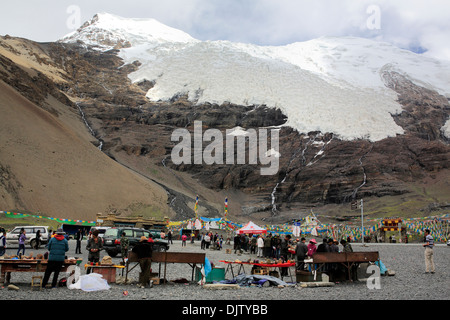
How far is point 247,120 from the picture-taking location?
341 feet

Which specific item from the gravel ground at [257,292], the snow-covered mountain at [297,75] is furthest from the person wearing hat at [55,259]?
A: the snow-covered mountain at [297,75]

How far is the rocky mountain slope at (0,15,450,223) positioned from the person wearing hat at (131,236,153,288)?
32.8 metres

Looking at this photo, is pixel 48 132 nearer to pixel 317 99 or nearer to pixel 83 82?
pixel 83 82

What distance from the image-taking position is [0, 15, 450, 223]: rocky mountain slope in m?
75.1

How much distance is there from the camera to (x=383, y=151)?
90.0 meters

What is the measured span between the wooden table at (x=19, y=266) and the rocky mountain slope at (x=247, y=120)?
31624 mm

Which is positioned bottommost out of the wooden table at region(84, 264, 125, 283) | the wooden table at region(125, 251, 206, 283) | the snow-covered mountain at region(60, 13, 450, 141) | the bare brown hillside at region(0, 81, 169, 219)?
the wooden table at region(84, 264, 125, 283)

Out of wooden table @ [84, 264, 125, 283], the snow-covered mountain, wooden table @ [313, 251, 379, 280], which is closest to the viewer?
wooden table @ [84, 264, 125, 283]

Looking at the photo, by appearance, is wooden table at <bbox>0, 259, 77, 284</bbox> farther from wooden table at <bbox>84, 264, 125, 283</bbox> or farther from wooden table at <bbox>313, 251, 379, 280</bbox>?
wooden table at <bbox>313, 251, 379, 280</bbox>

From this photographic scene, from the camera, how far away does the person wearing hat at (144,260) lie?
1282 cm

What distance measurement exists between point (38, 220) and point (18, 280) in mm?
29258

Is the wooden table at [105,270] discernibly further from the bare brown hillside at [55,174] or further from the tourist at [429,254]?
the bare brown hillside at [55,174]

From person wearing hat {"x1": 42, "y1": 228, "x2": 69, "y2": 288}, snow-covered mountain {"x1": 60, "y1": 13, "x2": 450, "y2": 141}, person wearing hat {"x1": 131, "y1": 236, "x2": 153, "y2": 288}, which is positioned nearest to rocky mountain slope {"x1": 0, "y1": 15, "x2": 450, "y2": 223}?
snow-covered mountain {"x1": 60, "y1": 13, "x2": 450, "y2": 141}

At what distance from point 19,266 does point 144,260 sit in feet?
11.7
